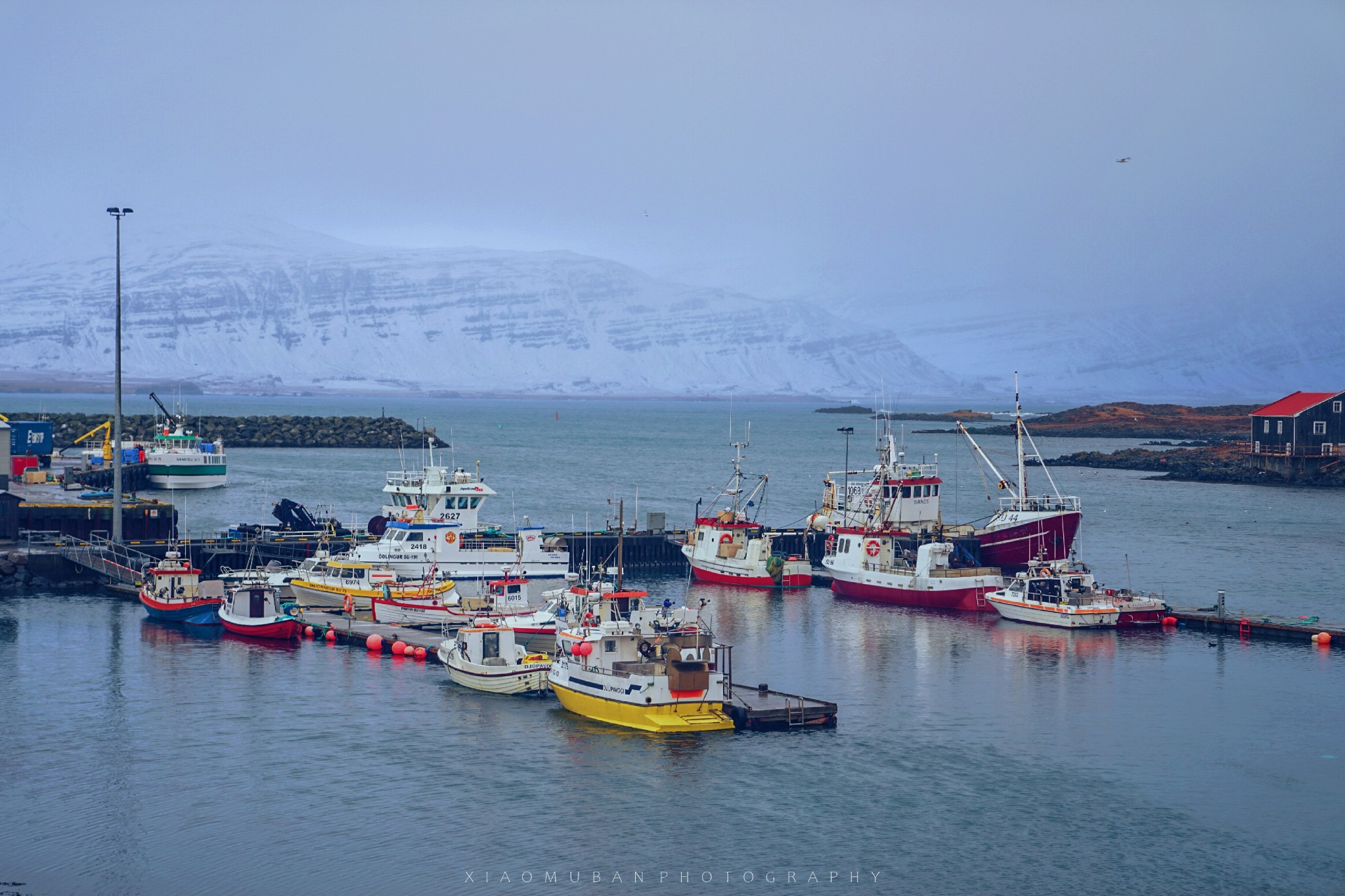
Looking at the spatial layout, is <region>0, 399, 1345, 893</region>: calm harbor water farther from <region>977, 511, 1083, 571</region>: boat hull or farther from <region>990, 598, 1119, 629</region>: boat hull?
<region>977, 511, 1083, 571</region>: boat hull

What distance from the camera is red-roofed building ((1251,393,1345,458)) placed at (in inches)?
4717

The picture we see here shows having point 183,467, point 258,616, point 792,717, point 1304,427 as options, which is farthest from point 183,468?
point 1304,427

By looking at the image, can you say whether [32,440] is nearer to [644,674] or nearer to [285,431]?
[644,674]

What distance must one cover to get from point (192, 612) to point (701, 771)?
76.5 feet

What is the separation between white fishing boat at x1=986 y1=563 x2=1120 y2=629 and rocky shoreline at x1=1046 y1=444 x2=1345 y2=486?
73.0 metres

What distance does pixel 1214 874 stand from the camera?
28188mm

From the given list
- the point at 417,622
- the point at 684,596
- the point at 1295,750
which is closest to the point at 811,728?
the point at 1295,750

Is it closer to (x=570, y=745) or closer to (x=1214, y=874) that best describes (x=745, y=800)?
(x=570, y=745)

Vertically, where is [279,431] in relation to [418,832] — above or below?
above

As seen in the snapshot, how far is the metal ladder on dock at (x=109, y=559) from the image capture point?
186 ft

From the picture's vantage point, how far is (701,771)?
109 feet

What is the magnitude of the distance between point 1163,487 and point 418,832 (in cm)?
10089

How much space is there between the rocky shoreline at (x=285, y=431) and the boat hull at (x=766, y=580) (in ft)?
307

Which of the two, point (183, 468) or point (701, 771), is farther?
point (183, 468)
